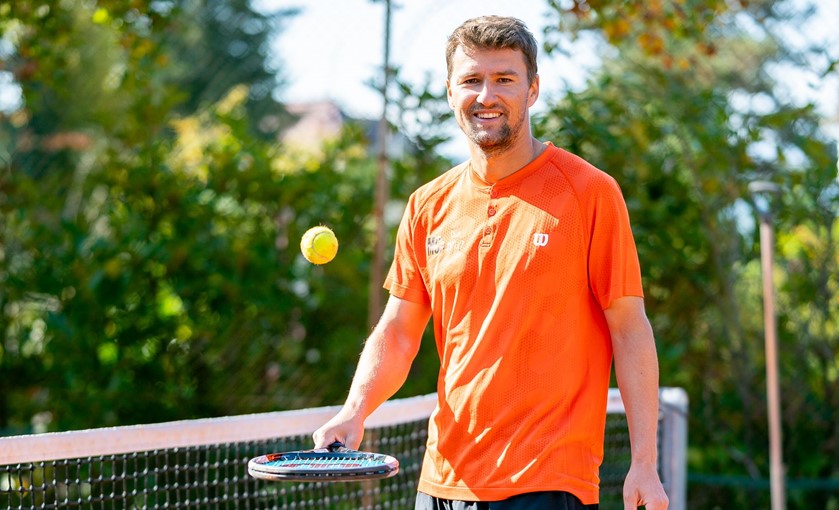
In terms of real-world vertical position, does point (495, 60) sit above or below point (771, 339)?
above

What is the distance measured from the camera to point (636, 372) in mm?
2426

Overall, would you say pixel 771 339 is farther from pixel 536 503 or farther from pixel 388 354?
pixel 536 503

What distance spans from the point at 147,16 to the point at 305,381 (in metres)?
2.16

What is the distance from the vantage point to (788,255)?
6555 millimetres

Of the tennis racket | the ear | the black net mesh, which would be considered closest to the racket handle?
the tennis racket

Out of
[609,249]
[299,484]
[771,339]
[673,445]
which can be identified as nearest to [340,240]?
[299,484]

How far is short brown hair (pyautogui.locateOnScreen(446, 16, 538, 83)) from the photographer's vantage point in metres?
2.53

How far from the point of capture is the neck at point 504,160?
2.62 meters

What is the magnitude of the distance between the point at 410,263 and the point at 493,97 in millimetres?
536

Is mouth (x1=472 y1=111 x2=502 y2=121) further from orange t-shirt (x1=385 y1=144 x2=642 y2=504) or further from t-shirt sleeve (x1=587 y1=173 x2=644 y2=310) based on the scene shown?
t-shirt sleeve (x1=587 y1=173 x2=644 y2=310)

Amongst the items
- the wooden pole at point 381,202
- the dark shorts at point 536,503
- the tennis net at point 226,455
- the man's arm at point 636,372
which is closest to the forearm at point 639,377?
the man's arm at point 636,372

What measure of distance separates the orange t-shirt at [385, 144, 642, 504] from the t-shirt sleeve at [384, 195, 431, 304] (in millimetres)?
169

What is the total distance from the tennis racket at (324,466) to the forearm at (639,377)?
1.80ft

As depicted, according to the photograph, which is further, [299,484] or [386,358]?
[299,484]
